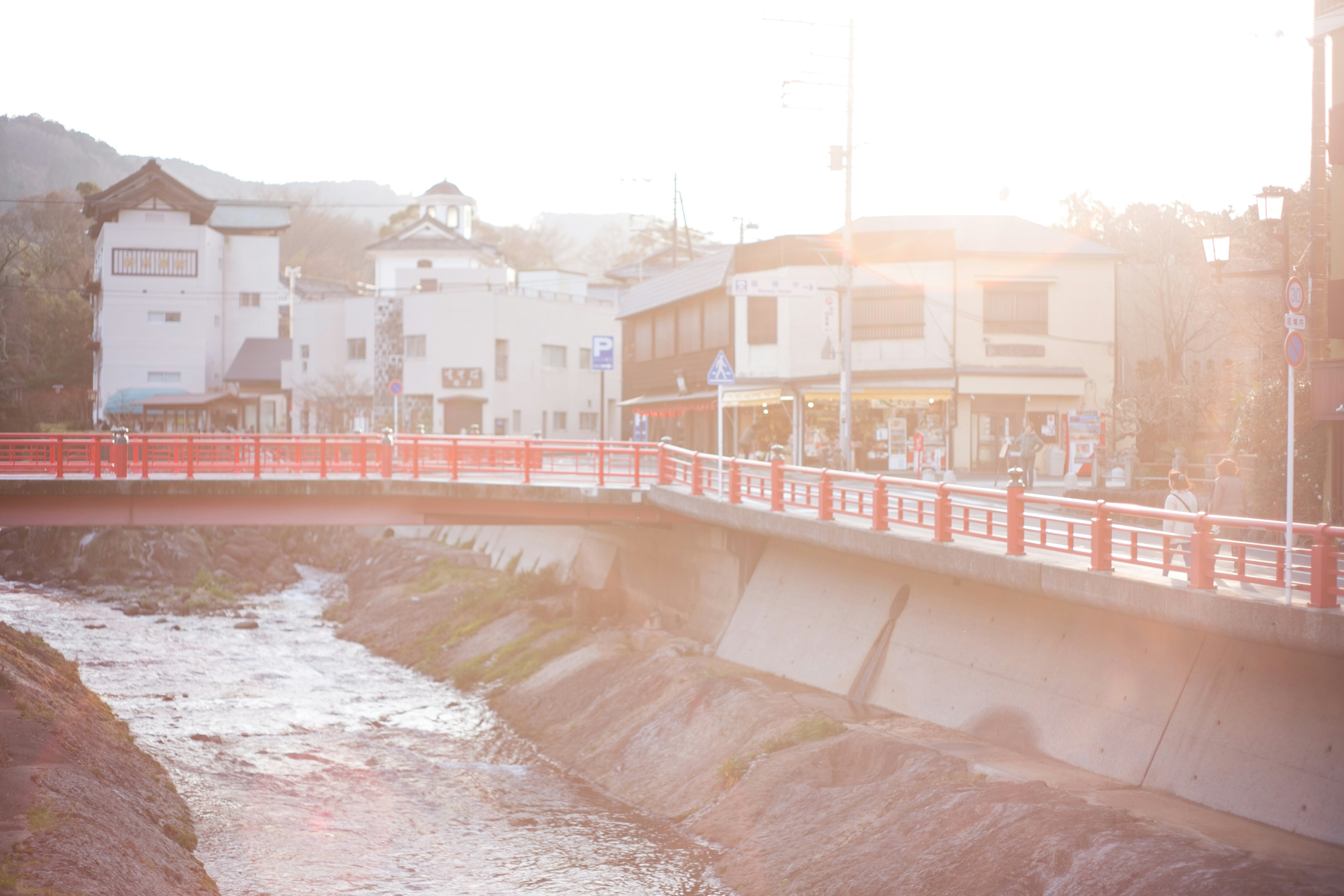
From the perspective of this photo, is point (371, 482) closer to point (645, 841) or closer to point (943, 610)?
point (645, 841)

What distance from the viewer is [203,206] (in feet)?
237

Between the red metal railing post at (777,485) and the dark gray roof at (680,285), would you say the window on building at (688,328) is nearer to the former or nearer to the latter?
the dark gray roof at (680,285)

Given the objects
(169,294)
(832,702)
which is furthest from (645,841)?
(169,294)

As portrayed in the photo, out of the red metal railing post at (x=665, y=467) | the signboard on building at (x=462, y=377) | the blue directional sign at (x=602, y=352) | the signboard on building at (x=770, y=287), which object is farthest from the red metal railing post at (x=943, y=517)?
the signboard on building at (x=462, y=377)

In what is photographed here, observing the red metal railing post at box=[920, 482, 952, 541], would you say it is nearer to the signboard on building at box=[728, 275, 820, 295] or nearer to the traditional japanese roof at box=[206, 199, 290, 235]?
the signboard on building at box=[728, 275, 820, 295]

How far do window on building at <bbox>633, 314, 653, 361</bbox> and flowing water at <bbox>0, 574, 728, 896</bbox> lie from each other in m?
24.2

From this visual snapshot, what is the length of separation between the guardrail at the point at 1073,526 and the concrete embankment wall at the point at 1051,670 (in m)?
0.68

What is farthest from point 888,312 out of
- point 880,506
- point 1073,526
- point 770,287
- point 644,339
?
point 1073,526

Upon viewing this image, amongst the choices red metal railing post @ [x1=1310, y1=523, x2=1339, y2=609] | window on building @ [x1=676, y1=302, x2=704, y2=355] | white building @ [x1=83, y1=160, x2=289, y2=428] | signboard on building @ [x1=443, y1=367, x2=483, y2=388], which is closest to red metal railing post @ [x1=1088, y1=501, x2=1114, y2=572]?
red metal railing post @ [x1=1310, y1=523, x2=1339, y2=609]

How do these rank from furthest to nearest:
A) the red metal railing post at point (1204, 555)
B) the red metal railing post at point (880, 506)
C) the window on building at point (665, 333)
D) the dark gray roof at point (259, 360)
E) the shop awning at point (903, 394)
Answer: the dark gray roof at point (259, 360) → the window on building at point (665, 333) → the shop awning at point (903, 394) → the red metal railing post at point (880, 506) → the red metal railing post at point (1204, 555)

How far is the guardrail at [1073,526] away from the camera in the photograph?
11.7m

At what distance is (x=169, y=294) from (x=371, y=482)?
168 feet

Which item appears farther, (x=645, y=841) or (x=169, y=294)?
(x=169, y=294)

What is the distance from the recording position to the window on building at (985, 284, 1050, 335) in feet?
128
